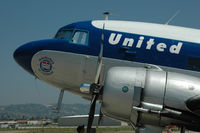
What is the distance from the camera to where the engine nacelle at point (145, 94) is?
6.91m

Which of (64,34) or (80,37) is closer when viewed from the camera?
(80,37)

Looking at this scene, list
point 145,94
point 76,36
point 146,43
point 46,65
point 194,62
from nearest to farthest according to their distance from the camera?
point 145,94 → point 194,62 → point 146,43 → point 46,65 → point 76,36

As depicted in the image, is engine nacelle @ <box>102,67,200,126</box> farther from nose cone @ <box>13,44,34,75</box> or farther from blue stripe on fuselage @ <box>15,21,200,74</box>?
nose cone @ <box>13,44,34,75</box>

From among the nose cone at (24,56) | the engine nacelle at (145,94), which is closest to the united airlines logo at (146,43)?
the engine nacelle at (145,94)

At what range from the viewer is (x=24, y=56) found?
10.8 meters

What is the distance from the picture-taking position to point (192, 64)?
9258mm

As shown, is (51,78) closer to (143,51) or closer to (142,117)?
(143,51)

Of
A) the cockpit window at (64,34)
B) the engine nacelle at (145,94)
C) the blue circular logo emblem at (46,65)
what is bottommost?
the engine nacelle at (145,94)

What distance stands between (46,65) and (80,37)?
1.63 metres

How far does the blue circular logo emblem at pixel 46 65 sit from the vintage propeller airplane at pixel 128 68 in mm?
36

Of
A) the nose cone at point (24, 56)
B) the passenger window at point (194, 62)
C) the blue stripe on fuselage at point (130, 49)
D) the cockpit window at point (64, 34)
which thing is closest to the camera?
the passenger window at point (194, 62)

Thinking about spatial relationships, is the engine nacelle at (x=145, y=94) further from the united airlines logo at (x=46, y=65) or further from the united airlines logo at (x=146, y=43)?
the united airlines logo at (x=46, y=65)

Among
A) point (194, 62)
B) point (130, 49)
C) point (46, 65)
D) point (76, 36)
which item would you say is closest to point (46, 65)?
point (46, 65)

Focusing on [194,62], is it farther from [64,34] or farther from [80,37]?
[64,34]
